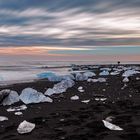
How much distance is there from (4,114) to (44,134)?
2.65 m

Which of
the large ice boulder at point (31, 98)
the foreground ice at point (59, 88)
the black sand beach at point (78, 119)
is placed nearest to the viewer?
the black sand beach at point (78, 119)

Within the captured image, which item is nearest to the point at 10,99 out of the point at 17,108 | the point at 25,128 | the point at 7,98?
the point at 7,98

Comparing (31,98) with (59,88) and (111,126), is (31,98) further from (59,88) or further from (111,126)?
(111,126)

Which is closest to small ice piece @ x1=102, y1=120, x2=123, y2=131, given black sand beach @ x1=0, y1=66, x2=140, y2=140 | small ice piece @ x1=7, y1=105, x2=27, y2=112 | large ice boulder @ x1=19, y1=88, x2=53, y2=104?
black sand beach @ x1=0, y1=66, x2=140, y2=140

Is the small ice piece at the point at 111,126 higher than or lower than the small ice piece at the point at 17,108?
lower

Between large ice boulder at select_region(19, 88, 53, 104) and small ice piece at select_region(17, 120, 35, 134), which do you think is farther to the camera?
large ice boulder at select_region(19, 88, 53, 104)

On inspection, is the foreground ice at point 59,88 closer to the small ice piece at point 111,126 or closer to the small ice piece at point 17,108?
the small ice piece at point 17,108

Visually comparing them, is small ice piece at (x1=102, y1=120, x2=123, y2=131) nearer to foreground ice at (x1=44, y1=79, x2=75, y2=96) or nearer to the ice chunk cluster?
the ice chunk cluster

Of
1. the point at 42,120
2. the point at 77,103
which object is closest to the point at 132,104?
the point at 77,103

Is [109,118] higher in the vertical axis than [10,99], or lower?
lower

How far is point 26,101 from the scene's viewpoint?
10477 mm

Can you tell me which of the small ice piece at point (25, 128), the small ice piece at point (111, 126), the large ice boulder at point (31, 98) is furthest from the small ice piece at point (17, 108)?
the small ice piece at point (111, 126)

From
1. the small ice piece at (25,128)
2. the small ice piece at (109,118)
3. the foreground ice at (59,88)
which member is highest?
the foreground ice at (59,88)

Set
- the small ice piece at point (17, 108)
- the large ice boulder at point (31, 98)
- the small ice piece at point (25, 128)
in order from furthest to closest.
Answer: the large ice boulder at point (31, 98)
the small ice piece at point (17, 108)
the small ice piece at point (25, 128)
